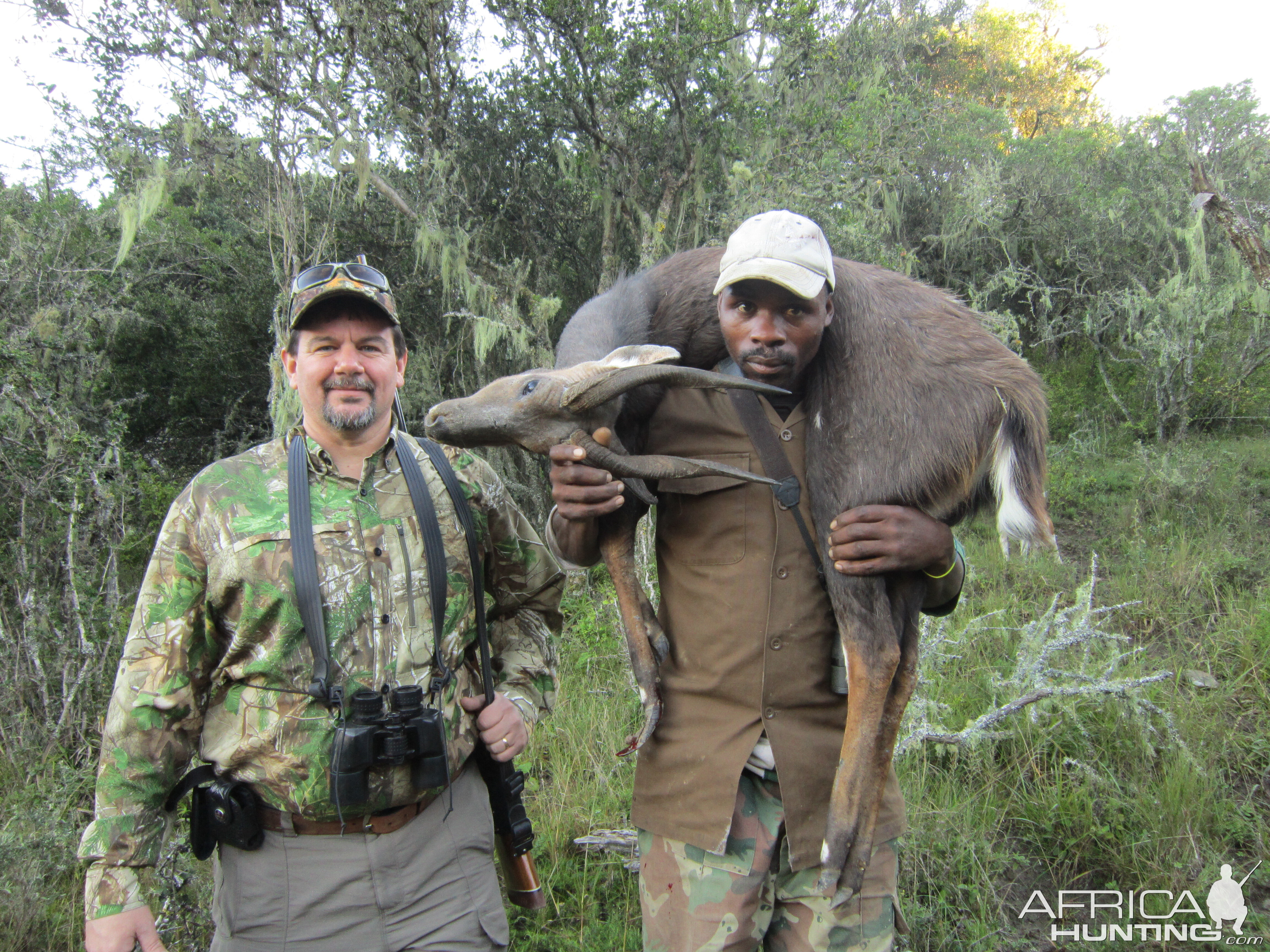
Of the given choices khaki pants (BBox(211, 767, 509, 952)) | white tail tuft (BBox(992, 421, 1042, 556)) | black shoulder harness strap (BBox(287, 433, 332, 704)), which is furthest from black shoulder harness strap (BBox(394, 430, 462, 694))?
white tail tuft (BBox(992, 421, 1042, 556))

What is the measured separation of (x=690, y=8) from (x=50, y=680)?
754 centimetres

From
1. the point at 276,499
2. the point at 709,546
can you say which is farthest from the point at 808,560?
the point at 276,499

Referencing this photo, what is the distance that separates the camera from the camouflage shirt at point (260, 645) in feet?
6.14

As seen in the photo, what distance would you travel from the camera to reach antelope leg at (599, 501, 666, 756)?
1.98 meters

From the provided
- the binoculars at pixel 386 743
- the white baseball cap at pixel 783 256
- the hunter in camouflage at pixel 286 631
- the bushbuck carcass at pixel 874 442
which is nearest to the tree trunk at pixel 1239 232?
the bushbuck carcass at pixel 874 442

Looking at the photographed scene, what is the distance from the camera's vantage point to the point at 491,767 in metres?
2.24

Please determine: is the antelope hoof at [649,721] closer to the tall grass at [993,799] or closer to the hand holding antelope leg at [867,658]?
the hand holding antelope leg at [867,658]

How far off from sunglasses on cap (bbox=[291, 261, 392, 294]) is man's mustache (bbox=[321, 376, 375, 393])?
10.5 inches

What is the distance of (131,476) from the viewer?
5383mm

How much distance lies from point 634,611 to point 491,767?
710 mm

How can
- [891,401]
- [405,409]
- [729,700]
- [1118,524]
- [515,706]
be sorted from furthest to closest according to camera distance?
1. [405,409]
2. [1118,524]
3. [515,706]
4. [729,700]
5. [891,401]

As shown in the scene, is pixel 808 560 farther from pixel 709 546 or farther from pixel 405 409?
pixel 405 409

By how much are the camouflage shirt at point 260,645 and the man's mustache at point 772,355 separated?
100cm

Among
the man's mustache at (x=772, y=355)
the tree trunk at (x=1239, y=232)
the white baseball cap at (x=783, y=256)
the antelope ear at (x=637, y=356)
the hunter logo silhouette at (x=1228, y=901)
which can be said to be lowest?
the hunter logo silhouette at (x=1228, y=901)
